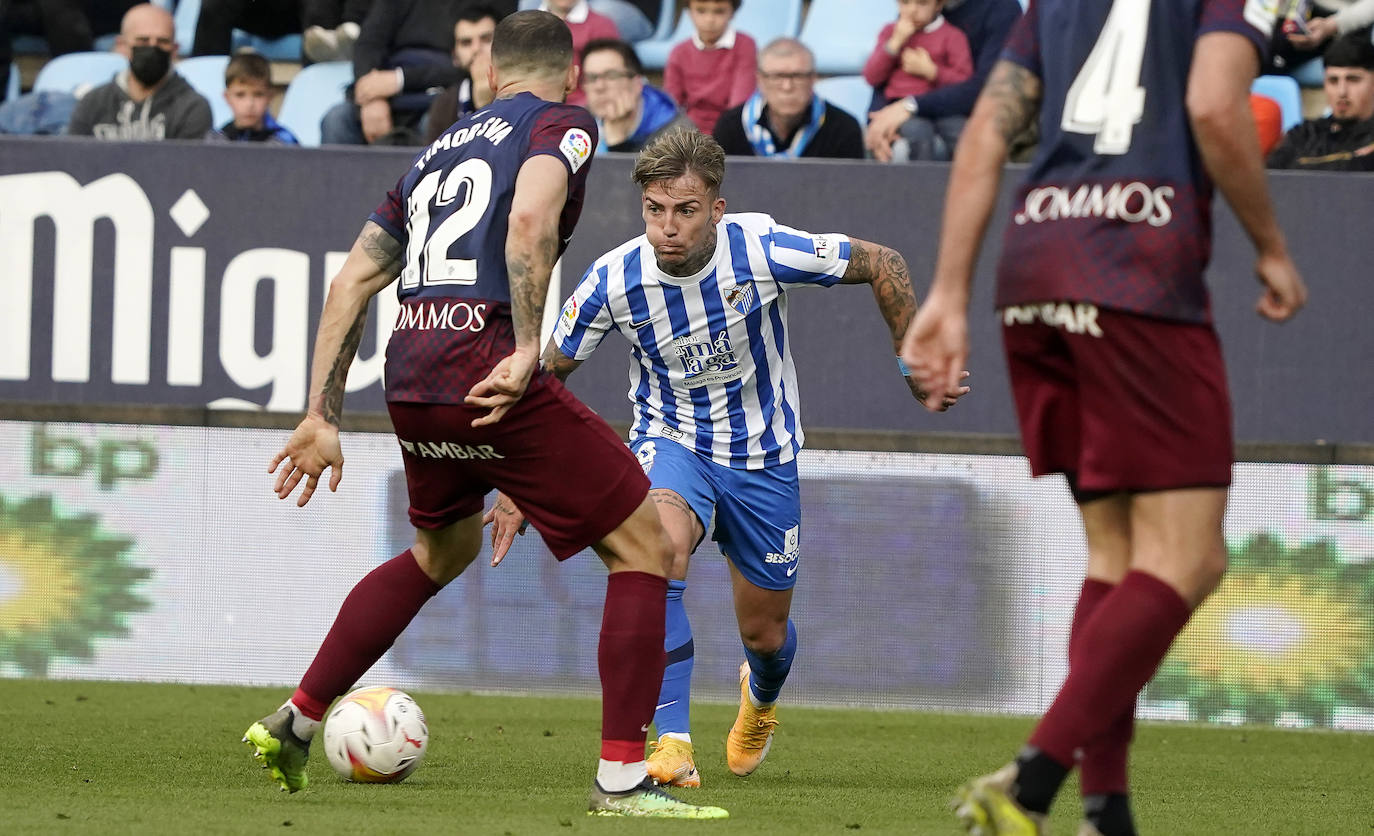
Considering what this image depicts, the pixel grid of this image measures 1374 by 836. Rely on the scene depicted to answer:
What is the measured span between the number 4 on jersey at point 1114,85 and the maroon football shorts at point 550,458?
1535 millimetres

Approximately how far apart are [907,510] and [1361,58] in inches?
134

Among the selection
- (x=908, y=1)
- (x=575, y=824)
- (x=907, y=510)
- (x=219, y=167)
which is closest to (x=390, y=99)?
(x=219, y=167)

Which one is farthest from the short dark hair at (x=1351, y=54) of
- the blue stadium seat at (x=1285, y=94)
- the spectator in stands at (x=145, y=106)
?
the spectator in stands at (x=145, y=106)

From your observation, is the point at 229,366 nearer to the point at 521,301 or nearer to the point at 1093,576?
the point at 521,301

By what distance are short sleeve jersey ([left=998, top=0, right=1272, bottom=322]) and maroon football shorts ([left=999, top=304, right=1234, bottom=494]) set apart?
4cm

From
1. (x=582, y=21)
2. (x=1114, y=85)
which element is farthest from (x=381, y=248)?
(x=582, y=21)

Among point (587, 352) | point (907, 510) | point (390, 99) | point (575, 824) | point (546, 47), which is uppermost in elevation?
point (390, 99)

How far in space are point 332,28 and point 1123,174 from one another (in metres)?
8.52

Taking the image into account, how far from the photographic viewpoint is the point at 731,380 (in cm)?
577

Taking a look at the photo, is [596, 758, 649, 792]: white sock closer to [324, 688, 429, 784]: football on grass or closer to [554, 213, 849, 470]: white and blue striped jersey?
[324, 688, 429, 784]: football on grass

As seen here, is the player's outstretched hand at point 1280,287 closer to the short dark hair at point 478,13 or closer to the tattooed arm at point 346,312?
the tattooed arm at point 346,312

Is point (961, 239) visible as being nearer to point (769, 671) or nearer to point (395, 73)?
point (769, 671)

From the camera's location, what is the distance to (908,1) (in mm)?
9734

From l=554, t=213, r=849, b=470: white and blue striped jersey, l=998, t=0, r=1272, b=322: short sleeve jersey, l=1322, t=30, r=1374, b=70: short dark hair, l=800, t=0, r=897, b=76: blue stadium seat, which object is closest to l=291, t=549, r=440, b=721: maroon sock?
l=554, t=213, r=849, b=470: white and blue striped jersey
